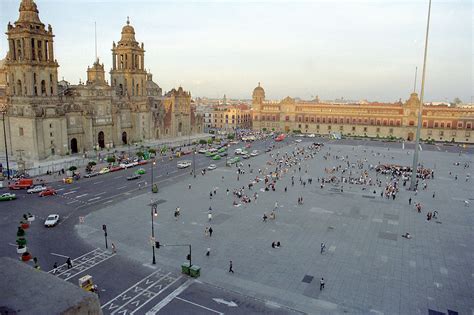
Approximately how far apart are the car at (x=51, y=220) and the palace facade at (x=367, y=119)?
10962cm

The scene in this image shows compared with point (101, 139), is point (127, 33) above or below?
above

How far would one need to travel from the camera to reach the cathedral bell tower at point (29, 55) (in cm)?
6088

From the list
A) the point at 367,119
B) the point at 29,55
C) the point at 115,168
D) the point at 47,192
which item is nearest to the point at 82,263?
the point at 47,192

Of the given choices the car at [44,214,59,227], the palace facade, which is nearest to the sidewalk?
the car at [44,214,59,227]

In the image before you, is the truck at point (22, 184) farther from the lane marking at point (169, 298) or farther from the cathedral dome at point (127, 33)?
the cathedral dome at point (127, 33)

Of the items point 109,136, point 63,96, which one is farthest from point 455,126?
point 63,96

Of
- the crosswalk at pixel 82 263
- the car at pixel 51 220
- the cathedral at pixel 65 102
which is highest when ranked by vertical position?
the cathedral at pixel 65 102

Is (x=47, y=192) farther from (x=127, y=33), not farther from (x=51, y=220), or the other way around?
(x=127, y=33)

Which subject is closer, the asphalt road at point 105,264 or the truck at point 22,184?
the asphalt road at point 105,264

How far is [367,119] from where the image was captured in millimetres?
128000

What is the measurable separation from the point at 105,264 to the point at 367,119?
11656cm

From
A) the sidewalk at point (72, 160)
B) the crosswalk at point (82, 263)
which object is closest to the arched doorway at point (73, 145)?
the sidewalk at point (72, 160)

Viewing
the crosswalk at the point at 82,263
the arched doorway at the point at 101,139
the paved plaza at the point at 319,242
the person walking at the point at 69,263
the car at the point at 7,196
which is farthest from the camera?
the arched doorway at the point at 101,139

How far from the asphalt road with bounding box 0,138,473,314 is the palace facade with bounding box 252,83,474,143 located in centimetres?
9700
